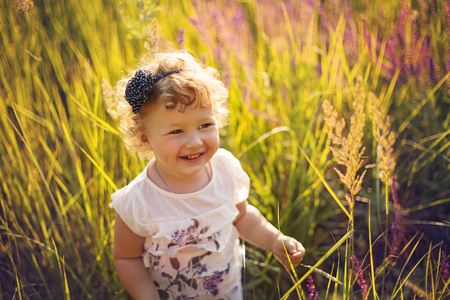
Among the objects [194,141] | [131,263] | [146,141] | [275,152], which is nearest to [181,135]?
[194,141]

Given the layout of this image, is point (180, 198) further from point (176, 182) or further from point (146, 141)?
point (146, 141)

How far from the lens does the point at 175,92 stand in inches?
49.6

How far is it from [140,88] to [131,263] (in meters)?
0.66

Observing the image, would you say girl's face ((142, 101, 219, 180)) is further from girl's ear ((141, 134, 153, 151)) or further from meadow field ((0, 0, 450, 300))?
meadow field ((0, 0, 450, 300))

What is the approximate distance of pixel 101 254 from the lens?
5.35ft

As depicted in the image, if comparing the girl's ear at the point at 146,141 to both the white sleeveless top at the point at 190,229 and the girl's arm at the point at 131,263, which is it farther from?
the girl's arm at the point at 131,263

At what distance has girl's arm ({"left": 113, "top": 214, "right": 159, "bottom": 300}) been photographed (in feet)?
4.65

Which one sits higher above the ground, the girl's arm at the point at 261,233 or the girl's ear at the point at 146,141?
the girl's ear at the point at 146,141

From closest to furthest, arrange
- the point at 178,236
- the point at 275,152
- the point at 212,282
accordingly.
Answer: the point at 178,236, the point at 212,282, the point at 275,152

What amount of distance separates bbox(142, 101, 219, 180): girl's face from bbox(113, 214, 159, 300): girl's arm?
297 millimetres

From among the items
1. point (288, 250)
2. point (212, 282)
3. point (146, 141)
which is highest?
point (146, 141)

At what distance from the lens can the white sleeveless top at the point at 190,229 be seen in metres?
1.39

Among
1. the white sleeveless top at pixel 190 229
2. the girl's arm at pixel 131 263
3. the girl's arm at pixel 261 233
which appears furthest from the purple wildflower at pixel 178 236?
the girl's arm at pixel 261 233

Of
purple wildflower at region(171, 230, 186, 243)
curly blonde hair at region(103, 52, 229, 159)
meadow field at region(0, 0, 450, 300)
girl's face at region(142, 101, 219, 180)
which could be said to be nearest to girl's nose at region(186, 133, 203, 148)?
girl's face at region(142, 101, 219, 180)
